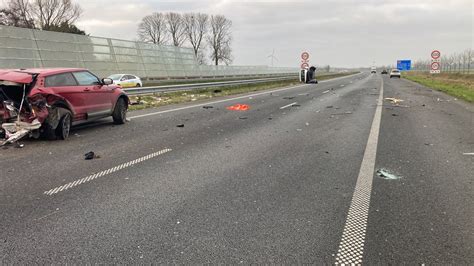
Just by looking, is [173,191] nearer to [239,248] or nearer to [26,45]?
[239,248]

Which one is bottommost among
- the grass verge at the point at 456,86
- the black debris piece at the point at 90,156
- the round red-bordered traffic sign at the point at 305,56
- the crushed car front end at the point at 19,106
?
the grass verge at the point at 456,86

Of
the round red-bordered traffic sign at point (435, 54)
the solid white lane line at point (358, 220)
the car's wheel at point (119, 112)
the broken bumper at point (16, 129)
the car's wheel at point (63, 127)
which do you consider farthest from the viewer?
the round red-bordered traffic sign at point (435, 54)

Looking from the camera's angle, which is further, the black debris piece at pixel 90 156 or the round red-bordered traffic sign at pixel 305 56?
the round red-bordered traffic sign at pixel 305 56

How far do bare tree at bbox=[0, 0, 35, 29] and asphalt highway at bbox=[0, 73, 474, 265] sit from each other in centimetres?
5379

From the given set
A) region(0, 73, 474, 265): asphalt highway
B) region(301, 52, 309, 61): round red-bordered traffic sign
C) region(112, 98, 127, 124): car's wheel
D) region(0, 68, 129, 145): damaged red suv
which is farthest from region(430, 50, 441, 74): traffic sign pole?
region(0, 68, 129, 145): damaged red suv

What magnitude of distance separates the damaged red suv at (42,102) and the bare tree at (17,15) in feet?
170

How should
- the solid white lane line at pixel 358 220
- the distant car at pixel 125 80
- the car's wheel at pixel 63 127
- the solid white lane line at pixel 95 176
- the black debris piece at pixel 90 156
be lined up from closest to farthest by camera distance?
1. the solid white lane line at pixel 358 220
2. the solid white lane line at pixel 95 176
3. the black debris piece at pixel 90 156
4. the car's wheel at pixel 63 127
5. the distant car at pixel 125 80

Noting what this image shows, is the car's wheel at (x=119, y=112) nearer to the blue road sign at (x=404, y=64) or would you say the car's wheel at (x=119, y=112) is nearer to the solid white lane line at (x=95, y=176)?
the solid white lane line at (x=95, y=176)

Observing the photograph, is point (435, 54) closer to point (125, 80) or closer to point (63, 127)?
point (125, 80)

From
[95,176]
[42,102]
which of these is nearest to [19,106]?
[42,102]

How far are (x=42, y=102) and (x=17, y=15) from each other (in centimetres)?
5627

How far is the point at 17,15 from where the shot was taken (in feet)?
177

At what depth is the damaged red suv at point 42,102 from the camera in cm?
762

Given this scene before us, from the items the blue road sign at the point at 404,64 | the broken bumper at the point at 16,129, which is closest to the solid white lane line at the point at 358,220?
the broken bumper at the point at 16,129
